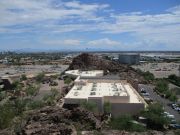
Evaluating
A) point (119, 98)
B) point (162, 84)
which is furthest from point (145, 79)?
point (119, 98)

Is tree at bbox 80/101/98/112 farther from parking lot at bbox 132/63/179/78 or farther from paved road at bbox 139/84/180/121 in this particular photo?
parking lot at bbox 132/63/179/78

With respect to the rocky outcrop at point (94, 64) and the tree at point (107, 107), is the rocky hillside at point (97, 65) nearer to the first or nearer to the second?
the rocky outcrop at point (94, 64)

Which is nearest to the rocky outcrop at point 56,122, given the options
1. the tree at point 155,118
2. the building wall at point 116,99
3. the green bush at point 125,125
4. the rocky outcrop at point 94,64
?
the green bush at point 125,125

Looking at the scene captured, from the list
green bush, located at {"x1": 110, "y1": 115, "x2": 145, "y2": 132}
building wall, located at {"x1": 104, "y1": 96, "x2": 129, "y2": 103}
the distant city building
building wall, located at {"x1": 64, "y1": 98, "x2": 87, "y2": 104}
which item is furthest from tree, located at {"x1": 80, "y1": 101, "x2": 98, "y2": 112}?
the distant city building

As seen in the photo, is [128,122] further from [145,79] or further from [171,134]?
[145,79]

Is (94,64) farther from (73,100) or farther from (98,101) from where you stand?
(98,101)
